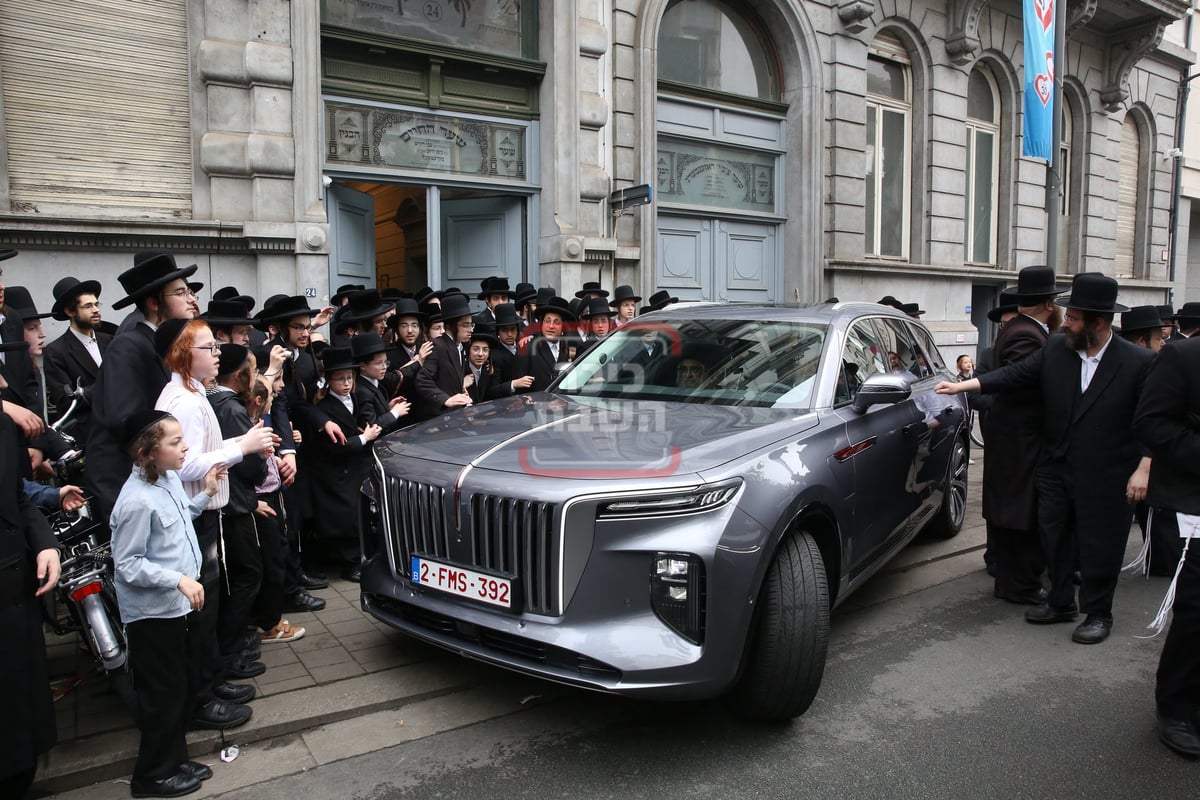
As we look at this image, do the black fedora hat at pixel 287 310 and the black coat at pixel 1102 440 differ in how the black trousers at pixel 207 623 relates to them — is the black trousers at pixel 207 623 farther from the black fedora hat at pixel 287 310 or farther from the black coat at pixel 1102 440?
the black coat at pixel 1102 440

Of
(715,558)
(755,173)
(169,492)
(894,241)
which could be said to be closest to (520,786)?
(715,558)

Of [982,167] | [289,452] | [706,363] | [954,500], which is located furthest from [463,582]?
[982,167]

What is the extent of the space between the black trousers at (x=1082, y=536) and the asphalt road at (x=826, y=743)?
1.38ft

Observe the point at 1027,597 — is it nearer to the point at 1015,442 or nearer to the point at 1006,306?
the point at 1015,442

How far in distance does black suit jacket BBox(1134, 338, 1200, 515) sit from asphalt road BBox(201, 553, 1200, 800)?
3.39ft

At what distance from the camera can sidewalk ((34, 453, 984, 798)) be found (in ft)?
11.0

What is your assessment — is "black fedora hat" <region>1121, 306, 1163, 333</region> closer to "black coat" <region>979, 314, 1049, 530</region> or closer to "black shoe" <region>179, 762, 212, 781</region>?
"black coat" <region>979, 314, 1049, 530</region>

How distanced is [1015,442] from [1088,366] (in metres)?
0.65

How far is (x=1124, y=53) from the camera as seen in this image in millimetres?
18938

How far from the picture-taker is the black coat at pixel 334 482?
17.6 feet

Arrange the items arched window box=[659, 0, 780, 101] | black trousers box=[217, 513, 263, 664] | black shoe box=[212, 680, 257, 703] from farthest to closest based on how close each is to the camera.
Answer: arched window box=[659, 0, 780, 101] → black trousers box=[217, 513, 263, 664] → black shoe box=[212, 680, 257, 703]

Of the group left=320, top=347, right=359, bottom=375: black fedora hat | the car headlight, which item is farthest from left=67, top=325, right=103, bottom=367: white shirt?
the car headlight

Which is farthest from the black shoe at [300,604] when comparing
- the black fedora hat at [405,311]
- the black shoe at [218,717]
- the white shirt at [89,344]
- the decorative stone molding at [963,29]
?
the decorative stone molding at [963,29]

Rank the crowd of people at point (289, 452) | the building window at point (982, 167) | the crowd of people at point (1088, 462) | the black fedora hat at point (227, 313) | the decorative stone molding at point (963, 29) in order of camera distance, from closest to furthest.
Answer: the crowd of people at point (289, 452) → the crowd of people at point (1088, 462) → the black fedora hat at point (227, 313) → the decorative stone molding at point (963, 29) → the building window at point (982, 167)
